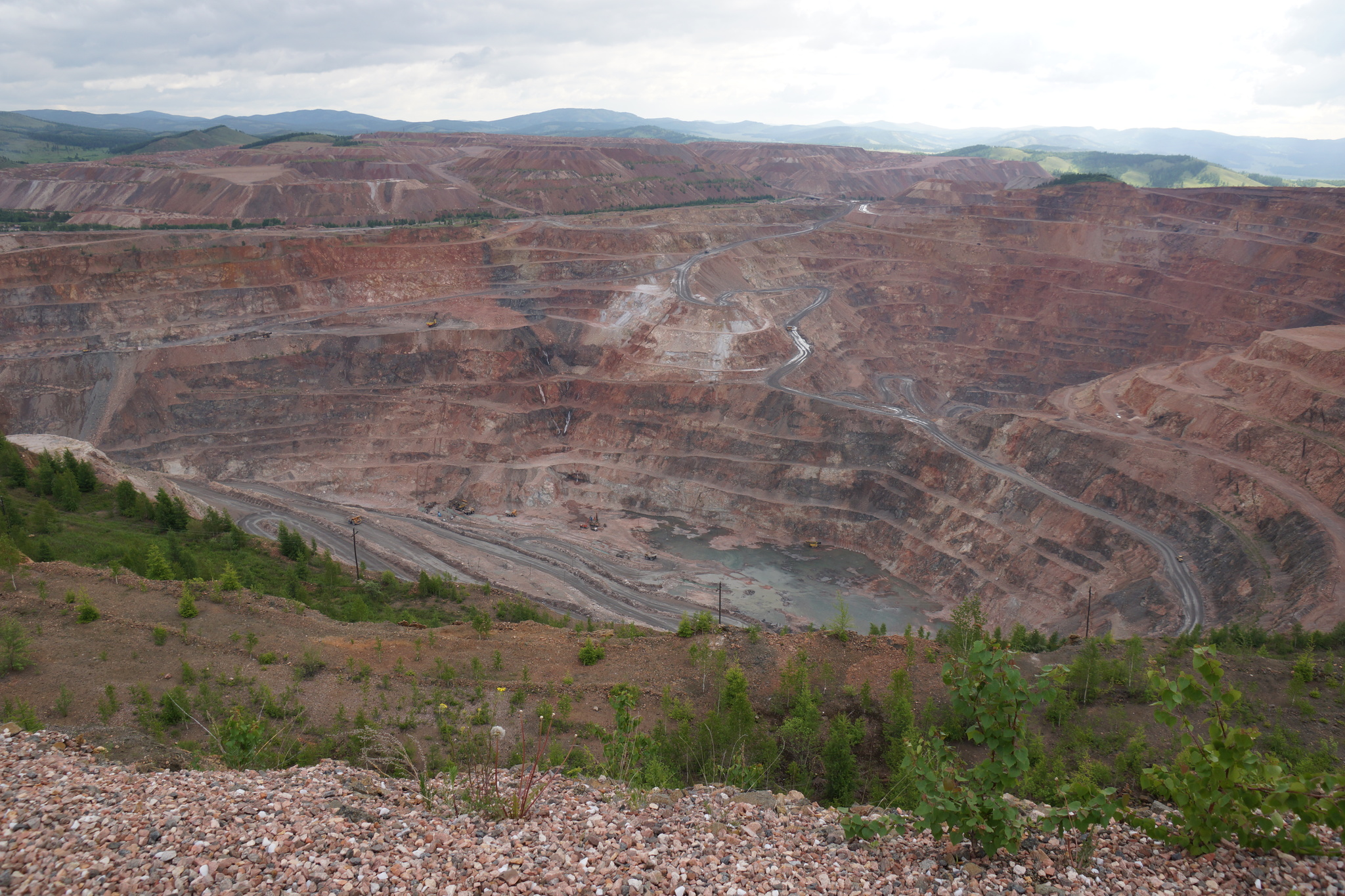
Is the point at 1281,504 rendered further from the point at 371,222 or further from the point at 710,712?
the point at 371,222

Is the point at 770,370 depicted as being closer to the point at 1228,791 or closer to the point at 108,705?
the point at 108,705

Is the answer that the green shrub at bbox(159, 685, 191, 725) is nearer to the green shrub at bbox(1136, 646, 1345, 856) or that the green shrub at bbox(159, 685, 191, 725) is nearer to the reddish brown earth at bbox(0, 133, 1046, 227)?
the green shrub at bbox(1136, 646, 1345, 856)

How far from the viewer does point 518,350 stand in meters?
94.1

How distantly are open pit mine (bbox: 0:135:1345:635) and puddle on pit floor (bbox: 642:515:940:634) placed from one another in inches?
14.2

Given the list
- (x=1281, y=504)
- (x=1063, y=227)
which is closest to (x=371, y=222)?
(x=1063, y=227)

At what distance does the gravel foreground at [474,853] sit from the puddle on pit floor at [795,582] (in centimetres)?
4976

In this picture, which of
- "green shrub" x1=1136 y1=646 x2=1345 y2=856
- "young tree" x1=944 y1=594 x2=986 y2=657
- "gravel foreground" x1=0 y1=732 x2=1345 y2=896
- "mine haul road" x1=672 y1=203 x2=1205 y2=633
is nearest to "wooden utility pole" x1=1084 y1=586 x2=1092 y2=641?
"mine haul road" x1=672 y1=203 x2=1205 y2=633

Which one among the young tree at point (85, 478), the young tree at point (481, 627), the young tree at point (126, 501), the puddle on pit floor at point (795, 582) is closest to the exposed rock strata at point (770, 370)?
the puddle on pit floor at point (795, 582)

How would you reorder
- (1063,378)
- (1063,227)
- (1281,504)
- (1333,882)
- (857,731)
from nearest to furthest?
(1333,882) → (857,731) → (1281,504) → (1063,378) → (1063,227)

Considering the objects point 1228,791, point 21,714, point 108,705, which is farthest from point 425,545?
point 1228,791

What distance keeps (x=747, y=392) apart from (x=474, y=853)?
7721 centimetres

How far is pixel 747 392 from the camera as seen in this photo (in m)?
85.2

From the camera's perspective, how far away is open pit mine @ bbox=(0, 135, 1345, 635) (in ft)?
198

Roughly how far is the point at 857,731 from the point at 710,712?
3841mm
